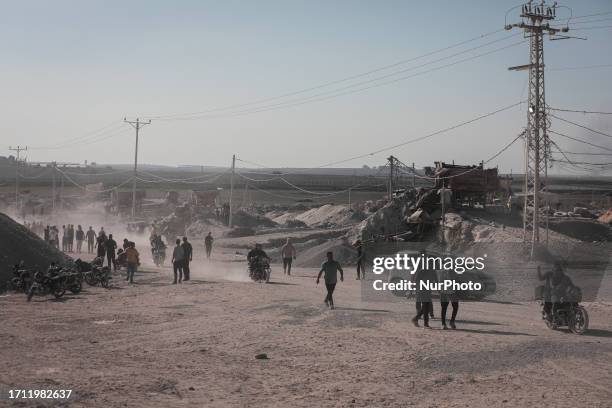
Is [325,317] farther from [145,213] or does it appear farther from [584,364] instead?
[145,213]

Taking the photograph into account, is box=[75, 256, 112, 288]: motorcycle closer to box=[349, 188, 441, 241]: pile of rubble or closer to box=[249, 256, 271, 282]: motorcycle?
box=[249, 256, 271, 282]: motorcycle

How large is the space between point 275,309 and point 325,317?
1776 mm

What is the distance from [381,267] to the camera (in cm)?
2602

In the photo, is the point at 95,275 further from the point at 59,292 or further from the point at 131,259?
the point at 59,292

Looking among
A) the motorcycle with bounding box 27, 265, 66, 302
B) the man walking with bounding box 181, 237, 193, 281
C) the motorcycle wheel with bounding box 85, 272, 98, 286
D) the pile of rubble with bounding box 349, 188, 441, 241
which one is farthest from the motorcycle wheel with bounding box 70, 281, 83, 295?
the pile of rubble with bounding box 349, 188, 441, 241

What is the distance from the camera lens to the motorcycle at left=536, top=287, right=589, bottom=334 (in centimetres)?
1427

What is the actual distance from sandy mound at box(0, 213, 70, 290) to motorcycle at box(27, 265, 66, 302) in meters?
1.94

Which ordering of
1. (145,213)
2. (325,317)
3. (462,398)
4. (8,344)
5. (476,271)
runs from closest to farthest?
(462,398), (8,344), (325,317), (476,271), (145,213)

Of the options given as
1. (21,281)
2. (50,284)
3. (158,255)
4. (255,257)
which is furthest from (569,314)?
(158,255)

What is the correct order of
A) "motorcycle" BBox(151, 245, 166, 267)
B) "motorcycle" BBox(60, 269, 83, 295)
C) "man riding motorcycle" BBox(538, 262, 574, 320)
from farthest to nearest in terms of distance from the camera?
"motorcycle" BBox(151, 245, 166, 267), "motorcycle" BBox(60, 269, 83, 295), "man riding motorcycle" BBox(538, 262, 574, 320)

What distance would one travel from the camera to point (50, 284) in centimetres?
2014

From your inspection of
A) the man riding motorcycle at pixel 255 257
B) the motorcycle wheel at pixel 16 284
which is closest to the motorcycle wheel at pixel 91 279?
the motorcycle wheel at pixel 16 284

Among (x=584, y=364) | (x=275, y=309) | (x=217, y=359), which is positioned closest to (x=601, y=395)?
(x=584, y=364)

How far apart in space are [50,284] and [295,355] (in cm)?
1080
